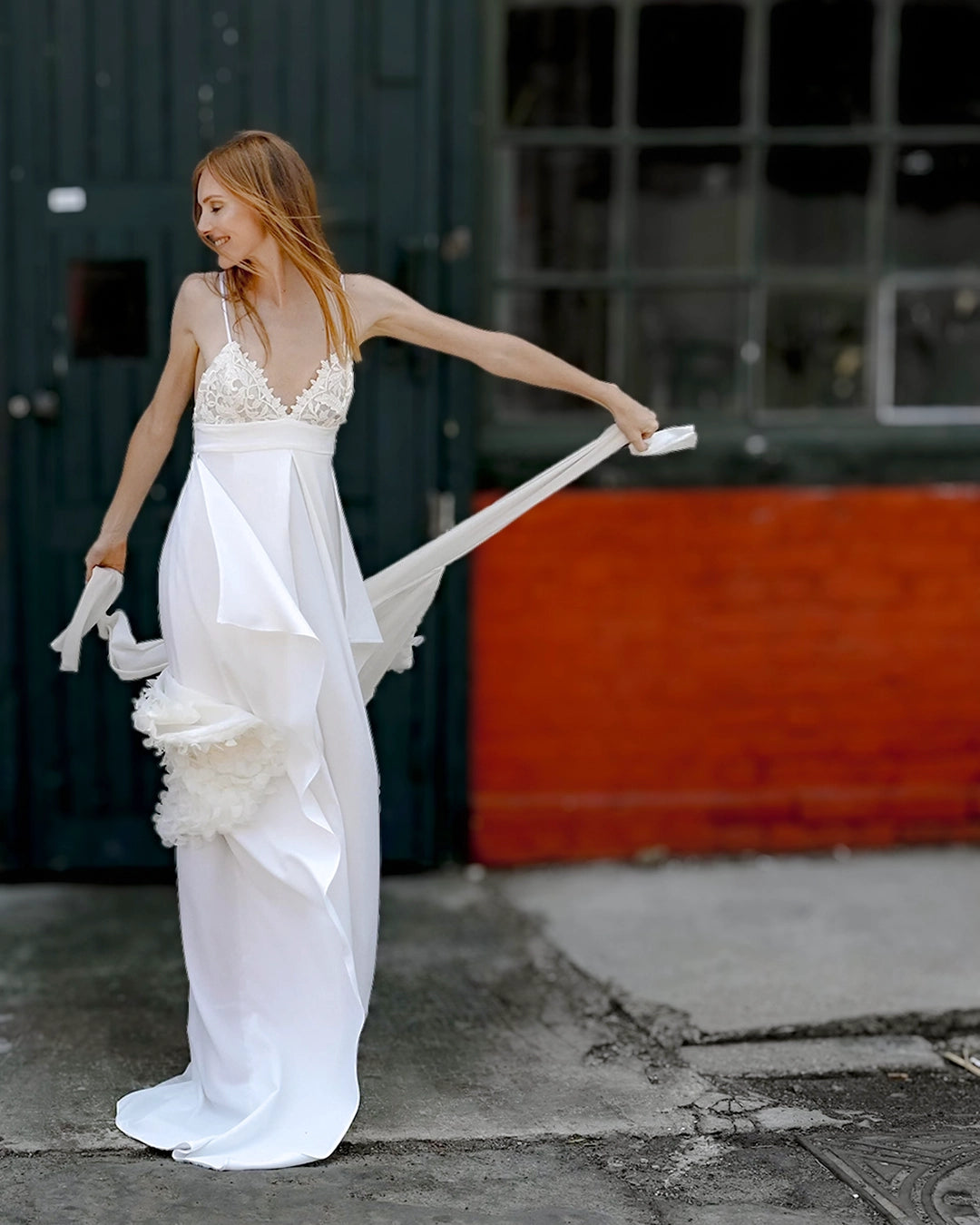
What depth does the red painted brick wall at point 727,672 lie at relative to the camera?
551 cm

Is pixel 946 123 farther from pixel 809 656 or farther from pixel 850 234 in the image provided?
pixel 809 656

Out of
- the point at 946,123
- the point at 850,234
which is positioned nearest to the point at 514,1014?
the point at 850,234

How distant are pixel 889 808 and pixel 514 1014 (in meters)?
2.00

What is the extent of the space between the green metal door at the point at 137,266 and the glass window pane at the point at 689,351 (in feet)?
2.22

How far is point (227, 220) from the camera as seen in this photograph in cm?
340

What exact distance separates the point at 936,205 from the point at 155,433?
321cm

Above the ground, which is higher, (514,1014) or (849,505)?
(849,505)

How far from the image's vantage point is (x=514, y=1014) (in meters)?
4.25

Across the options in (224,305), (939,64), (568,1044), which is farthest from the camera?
(939,64)

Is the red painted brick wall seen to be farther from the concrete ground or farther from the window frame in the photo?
the window frame

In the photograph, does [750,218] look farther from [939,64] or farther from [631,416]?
[631,416]

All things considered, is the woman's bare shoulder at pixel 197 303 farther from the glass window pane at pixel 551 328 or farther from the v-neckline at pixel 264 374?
the glass window pane at pixel 551 328

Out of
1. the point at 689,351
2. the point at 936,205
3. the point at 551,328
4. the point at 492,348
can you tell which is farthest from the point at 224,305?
the point at 936,205

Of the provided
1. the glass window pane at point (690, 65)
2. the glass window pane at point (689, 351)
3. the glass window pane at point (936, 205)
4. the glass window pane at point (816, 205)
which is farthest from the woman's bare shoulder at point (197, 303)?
the glass window pane at point (936, 205)
